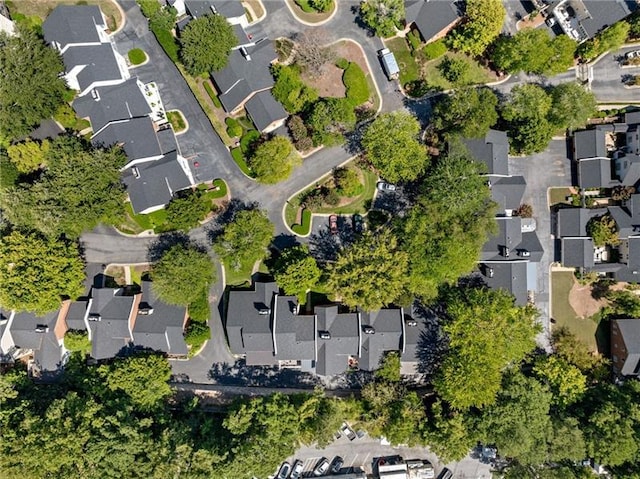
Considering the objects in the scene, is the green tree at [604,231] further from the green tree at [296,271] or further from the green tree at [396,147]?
the green tree at [296,271]

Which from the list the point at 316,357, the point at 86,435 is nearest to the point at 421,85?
the point at 316,357

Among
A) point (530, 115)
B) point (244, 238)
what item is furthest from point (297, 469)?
point (530, 115)

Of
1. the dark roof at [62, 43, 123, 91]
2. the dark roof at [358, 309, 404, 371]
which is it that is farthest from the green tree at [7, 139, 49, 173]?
the dark roof at [358, 309, 404, 371]

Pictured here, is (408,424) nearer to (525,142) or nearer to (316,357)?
(316,357)

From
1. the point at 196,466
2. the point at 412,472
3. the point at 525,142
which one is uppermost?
the point at 525,142

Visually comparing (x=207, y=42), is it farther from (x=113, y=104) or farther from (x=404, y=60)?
(x=404, y=60)
